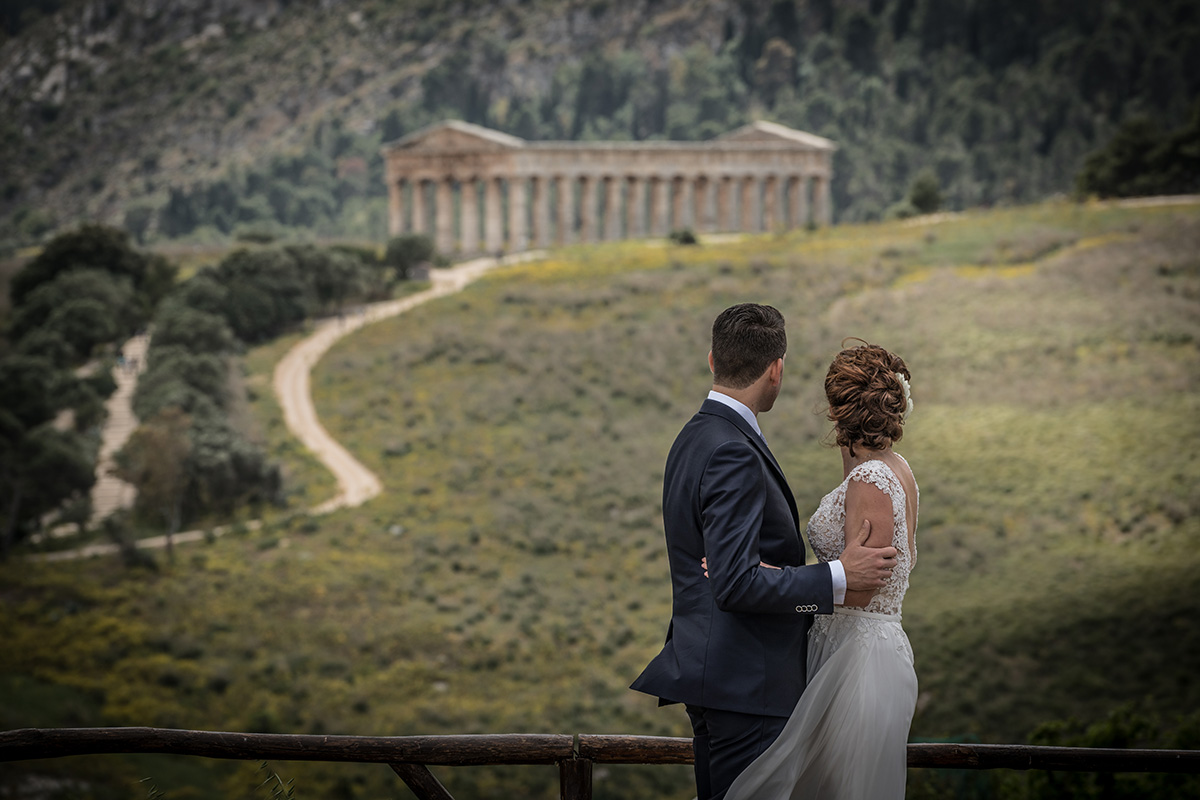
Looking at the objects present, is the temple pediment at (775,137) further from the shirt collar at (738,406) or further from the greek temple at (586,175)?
the shirt collar at (738,406)

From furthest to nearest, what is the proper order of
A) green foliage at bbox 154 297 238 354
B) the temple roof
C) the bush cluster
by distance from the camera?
the temple roof < green foliage at bbox 154 297 238 354 < the bush cluster

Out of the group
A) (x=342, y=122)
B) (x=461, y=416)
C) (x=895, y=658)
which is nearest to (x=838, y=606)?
(x=895, y=658)

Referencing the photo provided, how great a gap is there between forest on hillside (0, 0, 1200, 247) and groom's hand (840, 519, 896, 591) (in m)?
101

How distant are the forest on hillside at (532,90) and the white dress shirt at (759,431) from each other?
10114cm

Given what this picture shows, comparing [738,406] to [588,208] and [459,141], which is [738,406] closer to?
[459,141]

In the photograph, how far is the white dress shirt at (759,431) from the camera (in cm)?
520

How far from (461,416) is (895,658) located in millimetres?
41387

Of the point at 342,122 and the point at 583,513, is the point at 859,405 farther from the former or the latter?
the point at 342,122

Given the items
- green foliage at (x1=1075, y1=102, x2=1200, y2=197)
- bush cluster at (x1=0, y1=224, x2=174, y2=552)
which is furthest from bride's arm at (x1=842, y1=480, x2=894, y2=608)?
green foliage at (x1=1075, y1=102, x2=1200, y2=197)

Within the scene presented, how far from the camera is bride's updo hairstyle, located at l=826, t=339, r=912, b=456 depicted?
546cm

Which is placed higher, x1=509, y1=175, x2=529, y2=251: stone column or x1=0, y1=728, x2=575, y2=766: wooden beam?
x1=0, y1=728, x2=575, y2=766: wooden beam

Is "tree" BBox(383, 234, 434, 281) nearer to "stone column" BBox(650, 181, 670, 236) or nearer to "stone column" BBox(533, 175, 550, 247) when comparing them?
"stone column" BBox(533, 175, 550, 247)

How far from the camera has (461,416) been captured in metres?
46.3

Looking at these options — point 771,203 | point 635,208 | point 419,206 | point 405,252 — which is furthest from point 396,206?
point 771,203
